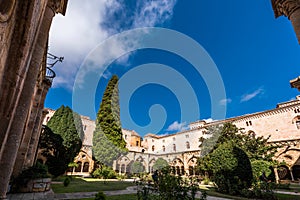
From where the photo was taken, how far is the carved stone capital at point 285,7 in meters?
4.44

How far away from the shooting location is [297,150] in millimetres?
18375

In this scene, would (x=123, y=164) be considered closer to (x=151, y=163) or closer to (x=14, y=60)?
(x=151, y=163)

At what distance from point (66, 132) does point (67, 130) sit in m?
0.30

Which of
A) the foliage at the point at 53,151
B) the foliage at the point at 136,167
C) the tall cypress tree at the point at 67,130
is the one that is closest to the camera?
the foliage at the point at 53,151

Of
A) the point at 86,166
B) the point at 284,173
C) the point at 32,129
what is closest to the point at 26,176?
the point at 32,129

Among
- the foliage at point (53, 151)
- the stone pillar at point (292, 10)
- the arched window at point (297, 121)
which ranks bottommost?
the foliage at point (53, 151)

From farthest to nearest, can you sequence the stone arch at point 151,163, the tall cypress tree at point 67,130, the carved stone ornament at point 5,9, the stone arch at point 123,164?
the stone arch at point 151,163, the stone arch at point 123,164, the tall cypress tree at point 67,130, the carved stone ornament at point 5,9

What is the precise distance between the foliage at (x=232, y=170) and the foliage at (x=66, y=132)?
13.8 m

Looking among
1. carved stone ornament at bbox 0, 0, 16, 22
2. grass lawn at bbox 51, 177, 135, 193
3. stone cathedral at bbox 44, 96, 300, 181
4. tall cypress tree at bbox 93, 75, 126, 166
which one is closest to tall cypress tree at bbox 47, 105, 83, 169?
grass lawn at bbox 51, 177, 135, 193

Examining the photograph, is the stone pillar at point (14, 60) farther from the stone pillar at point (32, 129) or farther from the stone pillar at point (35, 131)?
the stone pillar at point (35, 131)

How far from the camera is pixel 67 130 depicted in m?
17.8

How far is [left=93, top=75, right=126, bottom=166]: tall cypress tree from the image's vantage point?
22328 mm

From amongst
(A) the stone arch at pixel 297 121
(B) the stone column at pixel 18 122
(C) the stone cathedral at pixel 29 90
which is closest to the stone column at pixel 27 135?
(C) the stone cathedral at pixel 29 90

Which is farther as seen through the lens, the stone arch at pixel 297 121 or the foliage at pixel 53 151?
the stone arch at pixel 297 121
